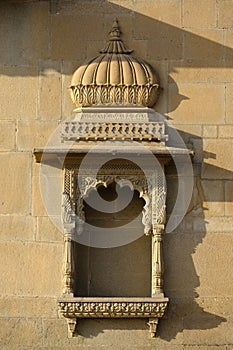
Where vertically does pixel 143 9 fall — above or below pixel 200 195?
above

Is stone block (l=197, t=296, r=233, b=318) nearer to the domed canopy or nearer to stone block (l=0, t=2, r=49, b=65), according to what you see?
the domed canopy

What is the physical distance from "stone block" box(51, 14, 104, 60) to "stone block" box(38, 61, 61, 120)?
0.29ft

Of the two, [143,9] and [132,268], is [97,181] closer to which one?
[132,268]

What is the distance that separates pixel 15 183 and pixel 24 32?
1.10 m

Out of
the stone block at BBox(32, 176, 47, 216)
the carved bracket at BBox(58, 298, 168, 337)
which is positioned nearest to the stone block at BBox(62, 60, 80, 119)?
the stone block at BBox(32, 176, 47, 216)

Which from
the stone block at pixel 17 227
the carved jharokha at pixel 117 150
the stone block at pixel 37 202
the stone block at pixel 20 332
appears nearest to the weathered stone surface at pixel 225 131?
the carved jharokha at pixel 117 150

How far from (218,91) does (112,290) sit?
1.60 m

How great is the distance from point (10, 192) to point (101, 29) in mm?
1342

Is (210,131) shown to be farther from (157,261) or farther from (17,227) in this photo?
(17,227)

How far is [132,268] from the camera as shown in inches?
296

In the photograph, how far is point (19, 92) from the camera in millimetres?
7590

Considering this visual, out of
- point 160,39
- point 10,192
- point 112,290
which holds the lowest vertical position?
point 112,290

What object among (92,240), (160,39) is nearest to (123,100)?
(160,39)

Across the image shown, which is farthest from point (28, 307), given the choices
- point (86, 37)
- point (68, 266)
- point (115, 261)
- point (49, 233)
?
point (86, 37)
